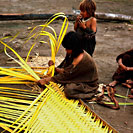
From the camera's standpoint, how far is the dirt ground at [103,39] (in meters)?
2.28

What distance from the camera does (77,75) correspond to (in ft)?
7.56

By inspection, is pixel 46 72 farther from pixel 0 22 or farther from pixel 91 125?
pixel 0 22

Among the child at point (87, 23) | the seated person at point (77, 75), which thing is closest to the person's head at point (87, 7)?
the child at point (87, 23)

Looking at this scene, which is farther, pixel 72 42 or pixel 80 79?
pixel 80 79

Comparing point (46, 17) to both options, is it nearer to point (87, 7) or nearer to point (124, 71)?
point (87, 7)

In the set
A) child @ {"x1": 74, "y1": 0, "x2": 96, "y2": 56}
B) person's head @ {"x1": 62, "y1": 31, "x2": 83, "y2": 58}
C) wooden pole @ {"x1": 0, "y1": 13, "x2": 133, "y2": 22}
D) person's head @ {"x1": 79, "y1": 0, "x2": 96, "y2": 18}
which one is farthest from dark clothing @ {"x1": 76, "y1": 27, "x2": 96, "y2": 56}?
wooden pole @ {"x1": 0, "y1": 13, "x2": 133, "y2": 22}

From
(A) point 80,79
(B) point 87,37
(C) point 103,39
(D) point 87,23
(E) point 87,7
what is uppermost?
(E) point 87,7

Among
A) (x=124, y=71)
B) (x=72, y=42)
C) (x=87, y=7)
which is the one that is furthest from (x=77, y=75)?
(x=87, y=7)

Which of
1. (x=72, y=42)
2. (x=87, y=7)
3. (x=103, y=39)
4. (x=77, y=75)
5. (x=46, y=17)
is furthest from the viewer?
(x=46, y=17)

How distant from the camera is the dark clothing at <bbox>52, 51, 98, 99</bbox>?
225 cm

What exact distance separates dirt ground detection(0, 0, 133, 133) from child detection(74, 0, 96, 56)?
58cm

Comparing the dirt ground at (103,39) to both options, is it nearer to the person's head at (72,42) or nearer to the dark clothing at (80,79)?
the dark clothing at (80,79)

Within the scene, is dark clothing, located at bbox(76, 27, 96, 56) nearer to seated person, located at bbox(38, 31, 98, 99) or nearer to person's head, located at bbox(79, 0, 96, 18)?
person's head, located at bbox(79, 0, 96, 18)

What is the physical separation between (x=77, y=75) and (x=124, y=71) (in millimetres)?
825
